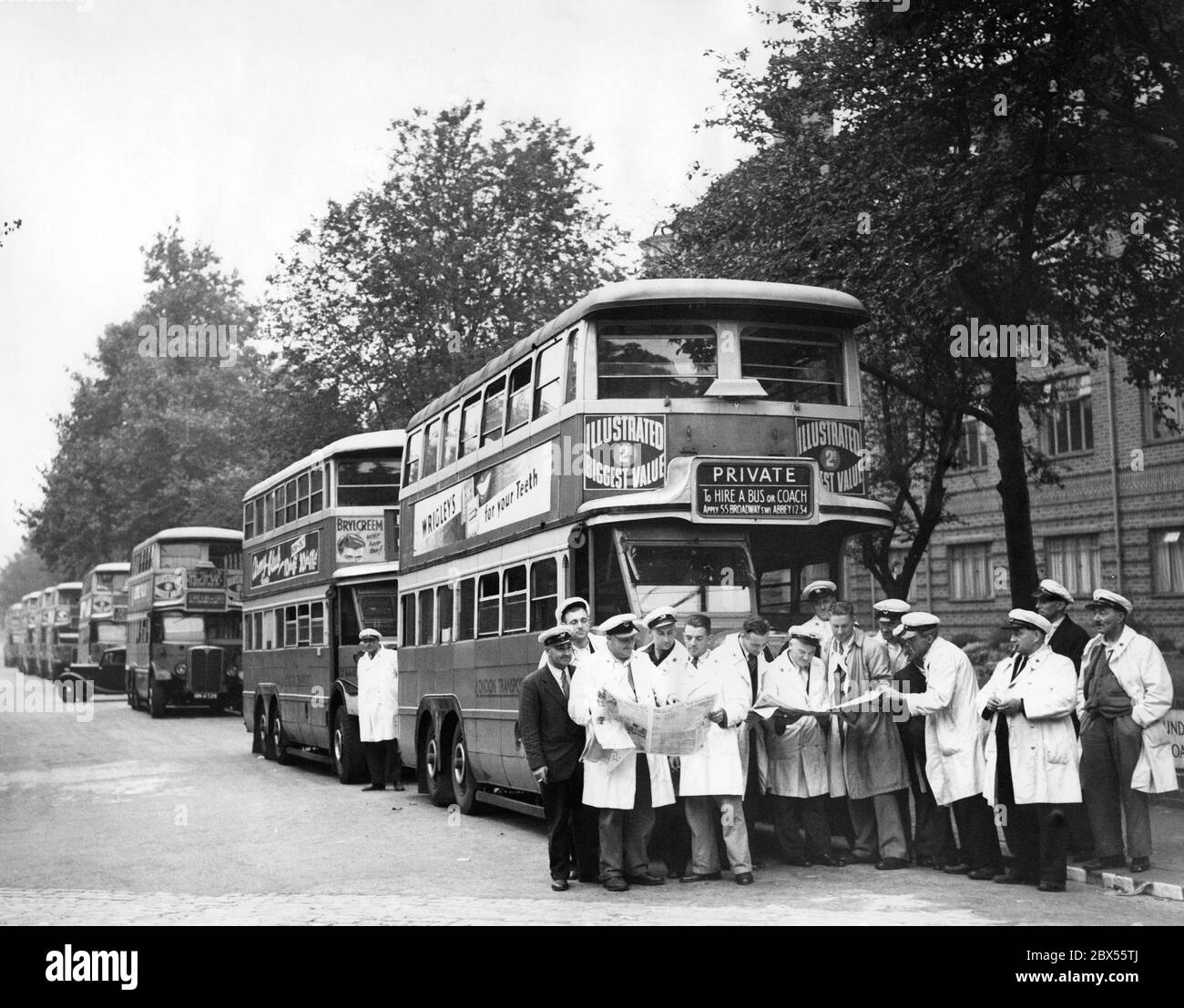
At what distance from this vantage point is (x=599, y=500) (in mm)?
12055

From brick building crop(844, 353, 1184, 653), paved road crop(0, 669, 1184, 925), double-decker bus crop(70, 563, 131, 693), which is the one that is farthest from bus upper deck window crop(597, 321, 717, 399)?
double-decker bus crop(70, 563, 131, 693)

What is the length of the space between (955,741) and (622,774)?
232 centimetres

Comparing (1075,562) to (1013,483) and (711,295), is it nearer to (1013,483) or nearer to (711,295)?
(1013,483)

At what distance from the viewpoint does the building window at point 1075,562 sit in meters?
36.5

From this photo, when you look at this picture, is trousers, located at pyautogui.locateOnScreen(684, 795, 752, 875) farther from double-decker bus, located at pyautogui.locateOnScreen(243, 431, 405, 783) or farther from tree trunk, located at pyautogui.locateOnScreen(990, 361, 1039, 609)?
tree trunk, located at pyautogui.locateOnScreen(990, 361, 1039, 609)

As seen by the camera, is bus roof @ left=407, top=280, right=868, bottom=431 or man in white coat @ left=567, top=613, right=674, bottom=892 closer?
man in white coat @ left=567, top=613, right=674, bottom=892

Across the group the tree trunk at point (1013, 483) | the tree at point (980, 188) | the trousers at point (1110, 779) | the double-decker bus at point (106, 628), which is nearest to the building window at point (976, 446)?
the tree at point (980, 188)

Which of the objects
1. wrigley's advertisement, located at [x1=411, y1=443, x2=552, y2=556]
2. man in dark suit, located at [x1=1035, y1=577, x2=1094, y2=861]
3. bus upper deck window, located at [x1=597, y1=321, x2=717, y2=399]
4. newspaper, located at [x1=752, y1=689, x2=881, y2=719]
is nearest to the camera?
man in dark suit, located at [x1=1035, y1=577, x2=1094, y2=861]

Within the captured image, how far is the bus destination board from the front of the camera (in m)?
11.8

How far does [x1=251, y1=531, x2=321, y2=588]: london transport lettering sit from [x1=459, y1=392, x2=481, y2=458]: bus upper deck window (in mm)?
6352

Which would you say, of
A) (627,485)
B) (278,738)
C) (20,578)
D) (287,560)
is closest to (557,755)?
(627,485)

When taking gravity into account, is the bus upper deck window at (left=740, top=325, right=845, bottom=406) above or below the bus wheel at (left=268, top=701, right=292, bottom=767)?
above

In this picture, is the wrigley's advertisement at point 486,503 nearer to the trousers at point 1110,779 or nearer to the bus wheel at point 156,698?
the trousers at point 1110,779
